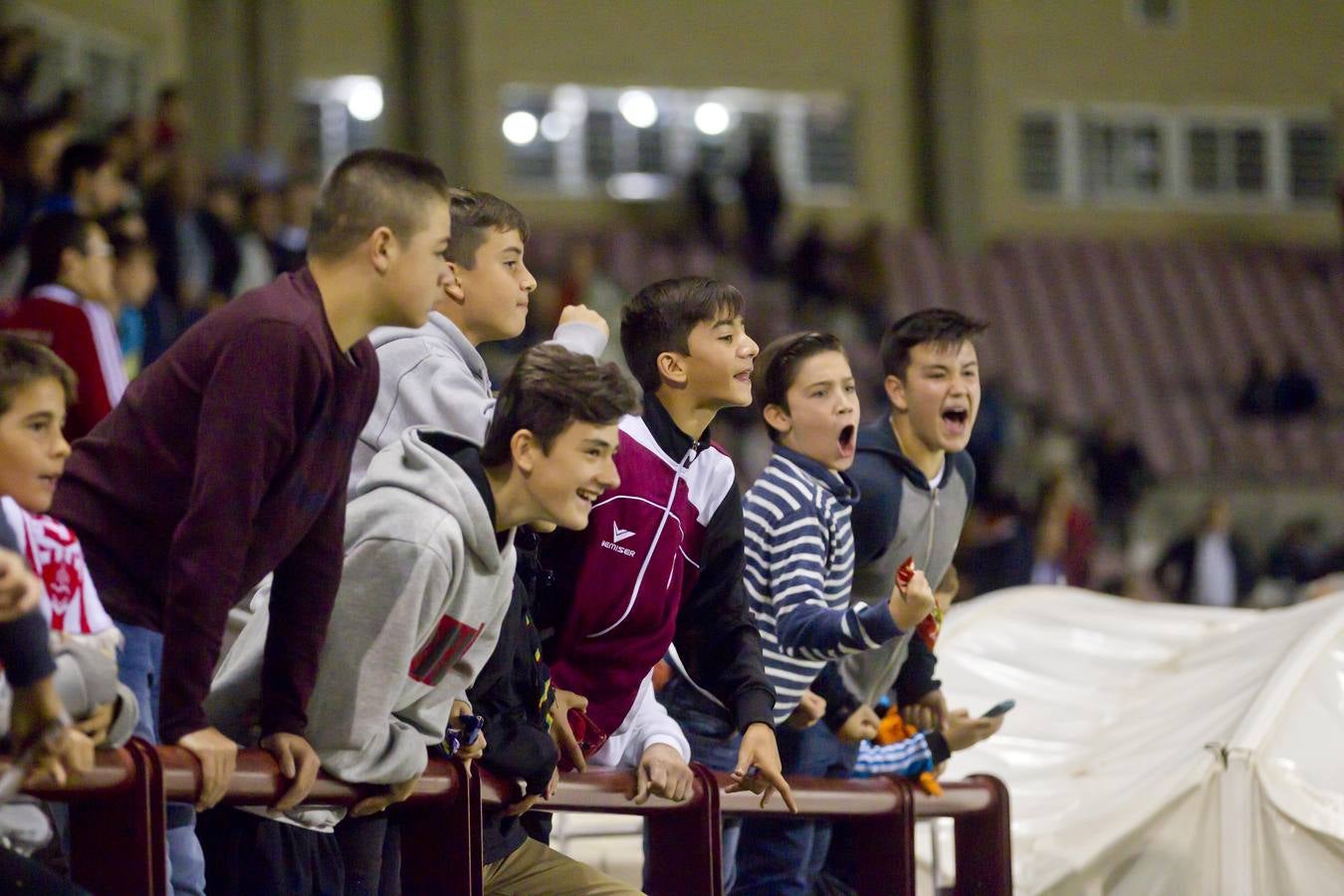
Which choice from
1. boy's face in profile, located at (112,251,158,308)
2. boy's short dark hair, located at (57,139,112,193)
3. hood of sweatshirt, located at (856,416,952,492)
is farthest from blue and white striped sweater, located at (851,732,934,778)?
boy's short dark hair, located at (57,139,112,193)

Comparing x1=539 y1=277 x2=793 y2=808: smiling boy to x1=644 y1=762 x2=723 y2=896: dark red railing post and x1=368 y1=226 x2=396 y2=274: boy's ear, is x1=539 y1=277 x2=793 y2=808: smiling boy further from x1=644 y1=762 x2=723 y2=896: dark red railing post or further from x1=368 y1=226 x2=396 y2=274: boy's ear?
x1=368 y1=226 x2=396 y2=274: boy's ear

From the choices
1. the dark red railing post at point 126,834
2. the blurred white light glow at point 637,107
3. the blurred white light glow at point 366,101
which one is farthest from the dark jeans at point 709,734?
the blurred white light glow at point 637,107

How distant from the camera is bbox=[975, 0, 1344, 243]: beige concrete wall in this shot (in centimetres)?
1892

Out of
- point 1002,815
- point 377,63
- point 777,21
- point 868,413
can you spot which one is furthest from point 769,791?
point 777,21

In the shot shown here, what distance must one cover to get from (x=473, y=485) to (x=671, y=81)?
15.5m

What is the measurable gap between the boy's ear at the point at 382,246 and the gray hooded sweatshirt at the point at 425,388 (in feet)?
1.81

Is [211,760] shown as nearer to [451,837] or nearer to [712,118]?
[451,837]

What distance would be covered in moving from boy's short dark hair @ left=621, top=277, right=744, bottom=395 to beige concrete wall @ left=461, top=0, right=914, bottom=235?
13425 mm

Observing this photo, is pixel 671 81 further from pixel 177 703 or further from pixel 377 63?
pixel 177 703

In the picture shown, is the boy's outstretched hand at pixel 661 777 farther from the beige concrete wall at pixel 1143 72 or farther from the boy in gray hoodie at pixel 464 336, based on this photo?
the beige concrete wall at pixel 1143 72

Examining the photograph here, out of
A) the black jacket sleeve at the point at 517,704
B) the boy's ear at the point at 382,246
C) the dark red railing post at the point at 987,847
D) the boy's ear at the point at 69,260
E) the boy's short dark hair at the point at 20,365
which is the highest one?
the boy's ear at the point at 382,246

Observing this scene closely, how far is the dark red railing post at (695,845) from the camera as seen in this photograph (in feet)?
12.0

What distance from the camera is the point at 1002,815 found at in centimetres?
449

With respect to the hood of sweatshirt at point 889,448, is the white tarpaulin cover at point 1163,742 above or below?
below
